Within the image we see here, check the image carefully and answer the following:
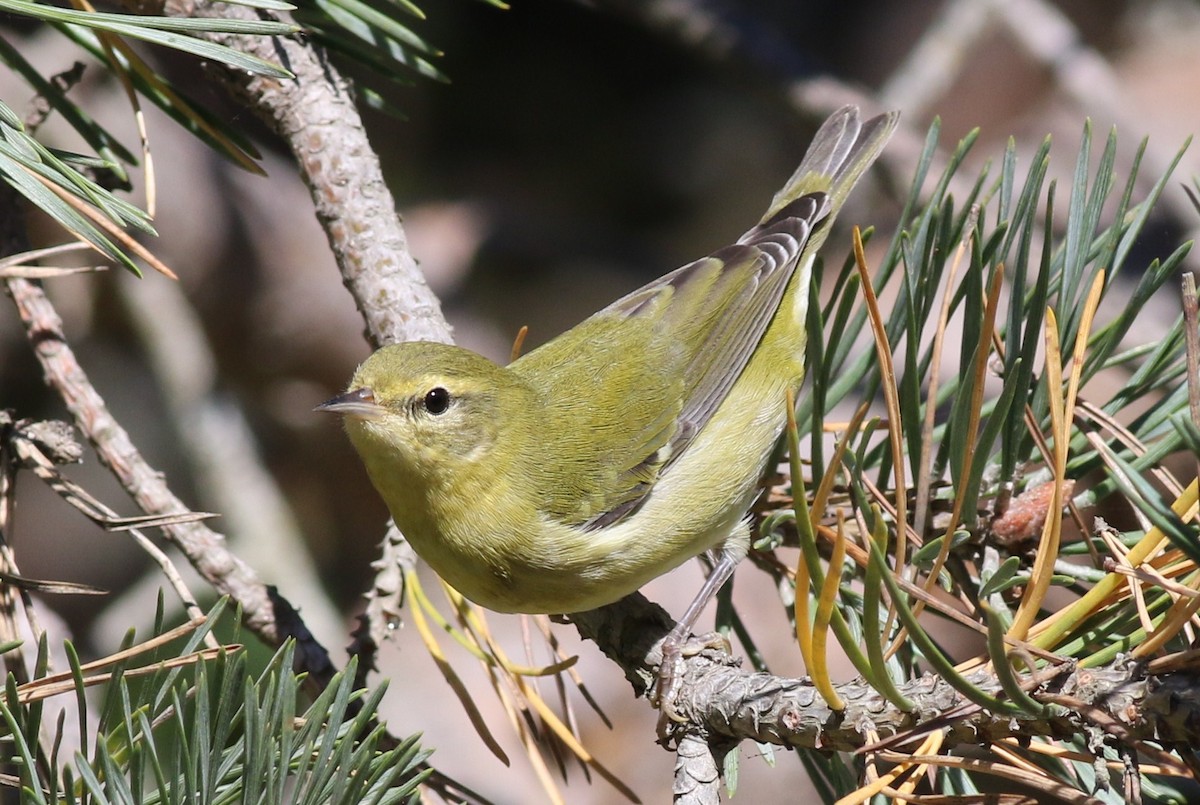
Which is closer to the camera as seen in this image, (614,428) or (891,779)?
(891,779)

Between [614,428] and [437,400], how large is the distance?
54 cm

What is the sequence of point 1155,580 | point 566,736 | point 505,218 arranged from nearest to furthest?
point 1155,580 → point 566,736 → point 505,218

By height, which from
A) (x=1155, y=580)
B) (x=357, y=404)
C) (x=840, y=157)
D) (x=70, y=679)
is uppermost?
(x=840, y=157)

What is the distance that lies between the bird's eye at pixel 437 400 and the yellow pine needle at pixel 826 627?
1.32 metres

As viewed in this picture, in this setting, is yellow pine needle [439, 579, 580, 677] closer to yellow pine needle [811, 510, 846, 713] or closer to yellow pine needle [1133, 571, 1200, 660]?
yellow pine needle [811, 510, 846, 713]

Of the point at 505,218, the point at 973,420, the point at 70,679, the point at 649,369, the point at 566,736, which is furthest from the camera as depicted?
the point at 505,218

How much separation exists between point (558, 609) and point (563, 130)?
455 centimetres

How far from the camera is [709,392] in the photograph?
3.04m

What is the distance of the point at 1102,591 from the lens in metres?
1.38

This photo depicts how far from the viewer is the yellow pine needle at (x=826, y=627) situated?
1.24m

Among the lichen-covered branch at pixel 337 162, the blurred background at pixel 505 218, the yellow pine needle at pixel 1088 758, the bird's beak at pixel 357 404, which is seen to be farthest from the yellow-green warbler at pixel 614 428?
the blurred background at pixel 505 218

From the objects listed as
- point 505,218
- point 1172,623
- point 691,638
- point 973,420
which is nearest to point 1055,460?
point 973,420

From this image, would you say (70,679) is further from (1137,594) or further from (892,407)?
(1137,594)

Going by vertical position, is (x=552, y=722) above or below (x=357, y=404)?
below
